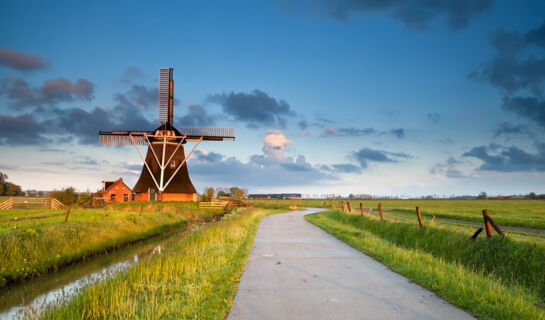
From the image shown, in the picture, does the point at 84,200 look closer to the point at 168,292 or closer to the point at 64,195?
the point at 64,195

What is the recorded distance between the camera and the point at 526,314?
4785mm

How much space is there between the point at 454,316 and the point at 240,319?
3.42m

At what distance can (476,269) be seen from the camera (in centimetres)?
848

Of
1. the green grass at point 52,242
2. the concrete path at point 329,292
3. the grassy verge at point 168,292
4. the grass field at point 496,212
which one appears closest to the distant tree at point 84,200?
the green grass at point 52,242

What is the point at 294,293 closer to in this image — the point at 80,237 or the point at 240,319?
the point at 240,319

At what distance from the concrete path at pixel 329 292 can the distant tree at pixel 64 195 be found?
43767 millimetres

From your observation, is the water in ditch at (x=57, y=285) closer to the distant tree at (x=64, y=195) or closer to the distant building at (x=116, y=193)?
the distant tree at (x=64, y=195)

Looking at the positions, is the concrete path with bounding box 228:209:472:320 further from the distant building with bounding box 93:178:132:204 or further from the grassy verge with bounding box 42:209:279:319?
the distant building with bounding box 93:178:132:204

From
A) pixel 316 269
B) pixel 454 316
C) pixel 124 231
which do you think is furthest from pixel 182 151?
pixel 454 316

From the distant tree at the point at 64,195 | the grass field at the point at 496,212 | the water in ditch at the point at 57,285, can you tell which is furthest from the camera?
the distant tree at the point at 64,195

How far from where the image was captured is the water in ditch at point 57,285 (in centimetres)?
714

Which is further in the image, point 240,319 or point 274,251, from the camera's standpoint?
point 274,251

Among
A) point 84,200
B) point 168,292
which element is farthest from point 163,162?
point 168,292

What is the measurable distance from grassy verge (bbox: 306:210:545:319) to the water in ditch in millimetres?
7559
